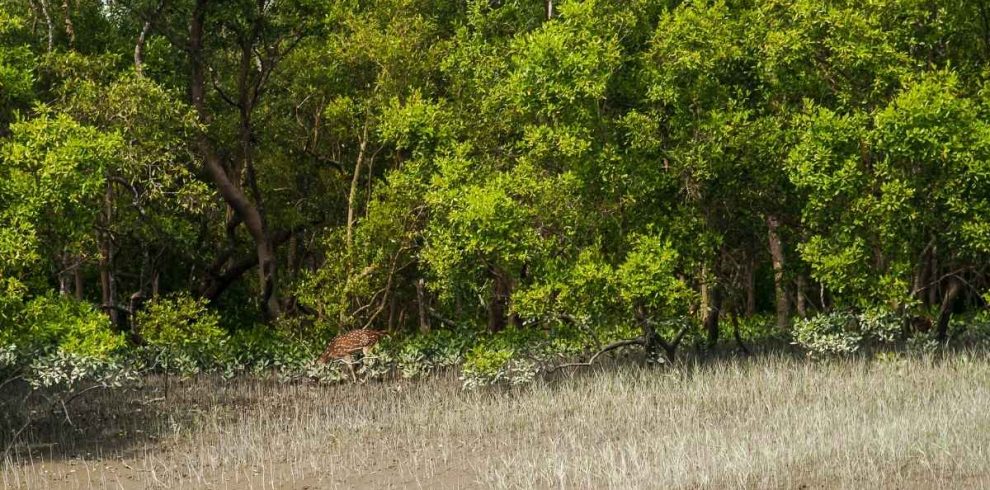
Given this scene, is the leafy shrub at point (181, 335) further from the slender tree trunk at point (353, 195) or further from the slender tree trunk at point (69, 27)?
the slender tree trunk at point (69, 27)

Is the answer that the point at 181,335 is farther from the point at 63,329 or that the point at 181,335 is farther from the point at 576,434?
the point at 576,434

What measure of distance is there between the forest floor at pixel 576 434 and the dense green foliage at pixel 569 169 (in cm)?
99

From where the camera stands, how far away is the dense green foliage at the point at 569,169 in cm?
1590

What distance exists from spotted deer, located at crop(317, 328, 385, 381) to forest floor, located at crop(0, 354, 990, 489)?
1027mm

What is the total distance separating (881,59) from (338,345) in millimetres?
10005

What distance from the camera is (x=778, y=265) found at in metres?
21.8

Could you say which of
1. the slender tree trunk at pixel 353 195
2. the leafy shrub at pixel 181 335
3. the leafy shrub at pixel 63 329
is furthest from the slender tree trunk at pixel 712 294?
the leafy shrub at pixel 63 329

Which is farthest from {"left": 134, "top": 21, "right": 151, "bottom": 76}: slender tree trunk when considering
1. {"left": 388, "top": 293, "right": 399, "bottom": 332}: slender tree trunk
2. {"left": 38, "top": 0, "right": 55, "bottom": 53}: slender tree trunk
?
{"left": 388, "top": 293, "right": 399, "bottom": 332}: slender tree trunk

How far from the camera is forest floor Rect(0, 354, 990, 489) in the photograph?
455 inches

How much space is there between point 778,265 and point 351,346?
772cm

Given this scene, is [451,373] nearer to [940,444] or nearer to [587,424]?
[587,424]

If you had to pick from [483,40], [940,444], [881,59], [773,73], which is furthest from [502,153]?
[940,444]

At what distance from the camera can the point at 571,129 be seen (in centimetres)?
1742

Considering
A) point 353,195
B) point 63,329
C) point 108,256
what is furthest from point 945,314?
point 108,256
